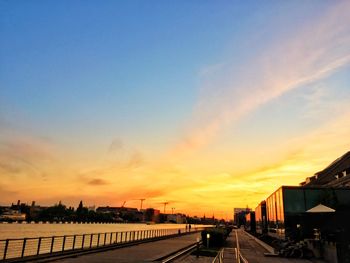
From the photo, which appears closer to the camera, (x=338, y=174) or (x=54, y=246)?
(x=54, y=246)

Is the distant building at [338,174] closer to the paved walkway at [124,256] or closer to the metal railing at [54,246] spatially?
the metal railing at [54,246]

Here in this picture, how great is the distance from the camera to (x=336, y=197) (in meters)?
43.0

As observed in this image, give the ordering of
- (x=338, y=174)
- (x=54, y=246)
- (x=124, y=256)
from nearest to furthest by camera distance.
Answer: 1. (x=124, y=256)
2. (x=54, y=246)
3. (x=338, y=174)

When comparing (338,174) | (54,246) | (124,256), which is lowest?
(54,246)

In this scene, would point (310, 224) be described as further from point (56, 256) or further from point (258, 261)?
point (56, 256)

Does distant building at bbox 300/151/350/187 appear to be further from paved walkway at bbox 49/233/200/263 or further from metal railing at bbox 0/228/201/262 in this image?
paved walkway at bbox 49/233/200/263

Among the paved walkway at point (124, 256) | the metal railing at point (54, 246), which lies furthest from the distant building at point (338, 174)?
the paved walkway at point (124, 256)

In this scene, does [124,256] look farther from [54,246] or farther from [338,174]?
[338,174]

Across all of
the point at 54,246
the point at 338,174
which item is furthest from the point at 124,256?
the point at 338,174

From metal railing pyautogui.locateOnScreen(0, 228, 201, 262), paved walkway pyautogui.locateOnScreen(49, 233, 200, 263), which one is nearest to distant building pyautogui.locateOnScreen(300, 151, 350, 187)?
metal railing pyautogui.locateOnScreen(0, 228, 201, 262)

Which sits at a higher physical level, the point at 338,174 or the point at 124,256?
the point at 338,174

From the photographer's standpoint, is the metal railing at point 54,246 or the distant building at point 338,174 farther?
the distant building at point 338,174

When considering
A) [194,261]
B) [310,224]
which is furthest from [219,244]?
[194,261]

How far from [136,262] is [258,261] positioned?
8670mm
